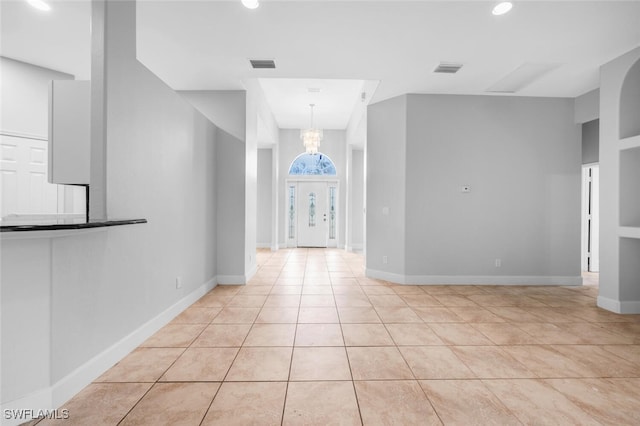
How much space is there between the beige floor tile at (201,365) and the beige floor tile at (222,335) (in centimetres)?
10

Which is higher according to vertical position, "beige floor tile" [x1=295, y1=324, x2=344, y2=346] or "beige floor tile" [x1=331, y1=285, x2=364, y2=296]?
"beige floor tile" [x1=331, y1=285, x2=364, y2=296]

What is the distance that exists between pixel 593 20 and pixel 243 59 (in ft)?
11.8

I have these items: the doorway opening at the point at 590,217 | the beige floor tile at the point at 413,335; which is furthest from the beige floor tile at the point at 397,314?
the doorway opening at the point at 590,217

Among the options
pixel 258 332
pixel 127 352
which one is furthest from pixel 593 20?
pixel 127 352

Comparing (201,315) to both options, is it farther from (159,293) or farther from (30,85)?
(30,85)

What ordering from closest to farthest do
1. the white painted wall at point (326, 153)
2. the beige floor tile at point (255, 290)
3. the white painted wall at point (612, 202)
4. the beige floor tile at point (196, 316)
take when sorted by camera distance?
the beige floor tile at point (196, 316), the white painted wall at point (612, 202), the beige floor tile at point (255, 290), the white painted wall at point (326, 153)

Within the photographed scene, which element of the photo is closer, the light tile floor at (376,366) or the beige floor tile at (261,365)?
the light tile floor at (376,366)

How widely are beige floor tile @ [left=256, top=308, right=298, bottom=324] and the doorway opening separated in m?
5.94

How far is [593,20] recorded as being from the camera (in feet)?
9.46

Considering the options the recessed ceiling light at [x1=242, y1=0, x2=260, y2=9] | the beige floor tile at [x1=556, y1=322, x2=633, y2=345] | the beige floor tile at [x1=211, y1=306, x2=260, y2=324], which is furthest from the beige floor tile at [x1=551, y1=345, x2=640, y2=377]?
the recessed ceiling light at [x1=242, y1=0, x2=260, y2=9]

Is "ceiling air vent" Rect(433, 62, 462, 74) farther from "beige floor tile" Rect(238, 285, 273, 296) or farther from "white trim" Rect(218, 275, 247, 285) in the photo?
"white trim" Rect(218, 275, 247, 285)

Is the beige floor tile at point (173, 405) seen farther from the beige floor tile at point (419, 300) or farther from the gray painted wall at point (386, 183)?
the gray painted wall at point (386, 183)

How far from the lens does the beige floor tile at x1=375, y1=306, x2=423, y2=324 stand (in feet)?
10.7

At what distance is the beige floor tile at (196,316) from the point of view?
317 cm
